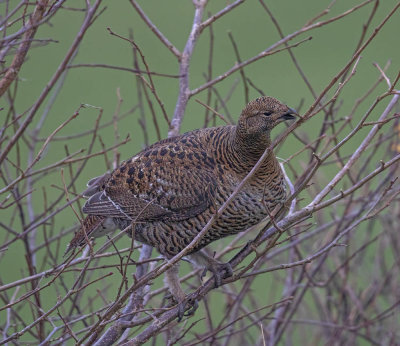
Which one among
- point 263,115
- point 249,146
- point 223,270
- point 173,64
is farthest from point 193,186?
point 173,64

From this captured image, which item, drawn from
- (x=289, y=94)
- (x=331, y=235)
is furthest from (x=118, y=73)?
(x=331, y=235)

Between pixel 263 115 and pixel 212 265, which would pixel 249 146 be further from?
pixel 212 265

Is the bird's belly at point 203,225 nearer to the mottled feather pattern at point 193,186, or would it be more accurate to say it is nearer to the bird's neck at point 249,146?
the mottled feather pattern at point 193,186

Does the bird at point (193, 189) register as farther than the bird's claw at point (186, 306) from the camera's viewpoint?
Yes

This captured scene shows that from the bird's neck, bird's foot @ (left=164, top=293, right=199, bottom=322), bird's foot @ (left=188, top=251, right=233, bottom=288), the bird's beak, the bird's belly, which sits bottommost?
bird's foot @ (left=164, top=293, right=199, bottom=322)

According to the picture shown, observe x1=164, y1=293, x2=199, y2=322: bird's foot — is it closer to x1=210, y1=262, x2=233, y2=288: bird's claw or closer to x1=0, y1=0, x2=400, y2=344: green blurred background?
x1=210, y1=262, x2=233, y2=288: bird's claw

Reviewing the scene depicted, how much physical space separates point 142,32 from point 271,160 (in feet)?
34.7

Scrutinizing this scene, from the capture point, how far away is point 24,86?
40.5 feet

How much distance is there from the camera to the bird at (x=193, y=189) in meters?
4.20

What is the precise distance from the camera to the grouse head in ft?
12.8

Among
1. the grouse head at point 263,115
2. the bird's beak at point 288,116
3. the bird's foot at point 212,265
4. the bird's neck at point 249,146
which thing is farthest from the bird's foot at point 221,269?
the bird's beak at point 288,116

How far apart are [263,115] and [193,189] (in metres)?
0.66

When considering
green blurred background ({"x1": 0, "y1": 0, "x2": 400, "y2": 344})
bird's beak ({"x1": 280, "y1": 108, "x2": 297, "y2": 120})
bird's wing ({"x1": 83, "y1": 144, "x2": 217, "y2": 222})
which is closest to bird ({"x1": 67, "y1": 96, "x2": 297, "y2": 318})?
bird's wing ({"x1": 83, "y1": 144, "x2": 217, "y2": 222})

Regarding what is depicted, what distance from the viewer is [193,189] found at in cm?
439
